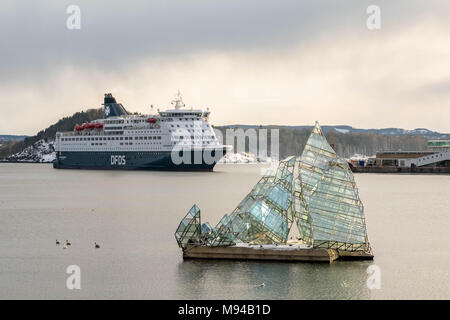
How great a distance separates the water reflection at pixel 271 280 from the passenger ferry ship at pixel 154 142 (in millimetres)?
77886

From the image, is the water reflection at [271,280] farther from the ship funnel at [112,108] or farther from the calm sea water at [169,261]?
the ship funnel at [112,108]

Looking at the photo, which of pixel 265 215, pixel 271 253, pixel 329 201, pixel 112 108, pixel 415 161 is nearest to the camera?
pixel 271 253

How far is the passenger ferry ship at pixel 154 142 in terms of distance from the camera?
10975 cm

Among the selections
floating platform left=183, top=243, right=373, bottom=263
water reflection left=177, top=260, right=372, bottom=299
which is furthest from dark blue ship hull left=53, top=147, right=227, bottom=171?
water reflection left=177, top=260, right=372, bottom=299

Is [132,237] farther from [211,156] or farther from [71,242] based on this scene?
[211,156]

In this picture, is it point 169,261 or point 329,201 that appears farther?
point 169,261

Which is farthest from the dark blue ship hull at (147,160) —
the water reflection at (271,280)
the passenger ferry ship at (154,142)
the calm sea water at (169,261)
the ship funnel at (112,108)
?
the water reflection at (271,280)

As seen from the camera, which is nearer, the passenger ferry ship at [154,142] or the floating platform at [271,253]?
the floating platform at [271,253]

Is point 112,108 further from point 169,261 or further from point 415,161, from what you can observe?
point 169,261

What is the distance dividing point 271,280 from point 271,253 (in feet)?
8.77

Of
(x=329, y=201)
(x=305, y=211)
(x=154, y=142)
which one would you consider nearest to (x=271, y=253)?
(x=305, y=211)

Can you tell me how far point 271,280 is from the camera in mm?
28297

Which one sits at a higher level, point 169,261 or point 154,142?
point 154,142
